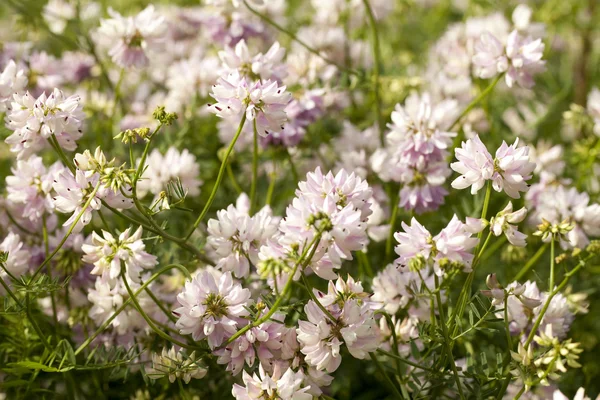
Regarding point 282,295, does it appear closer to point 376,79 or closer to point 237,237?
point 237,237

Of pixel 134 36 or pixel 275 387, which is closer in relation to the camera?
pixel 275 387

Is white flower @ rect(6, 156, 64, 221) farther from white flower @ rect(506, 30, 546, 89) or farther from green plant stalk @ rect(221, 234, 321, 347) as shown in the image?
white flower @ rect(506, 30, 546, 89)

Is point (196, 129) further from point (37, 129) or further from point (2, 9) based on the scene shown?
point (2, 9)

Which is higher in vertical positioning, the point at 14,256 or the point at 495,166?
the point at 495,166

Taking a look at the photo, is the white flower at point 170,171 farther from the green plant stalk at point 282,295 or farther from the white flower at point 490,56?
the white flower at point 490,56

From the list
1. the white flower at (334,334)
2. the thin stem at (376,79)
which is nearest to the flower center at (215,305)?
the white flower at (334,334)

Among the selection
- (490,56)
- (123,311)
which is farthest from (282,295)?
(490,56)

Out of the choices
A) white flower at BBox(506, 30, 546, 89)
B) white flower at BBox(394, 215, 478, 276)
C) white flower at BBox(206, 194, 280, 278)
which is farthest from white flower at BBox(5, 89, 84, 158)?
white flower at BBox(506, 30, 546, 89)
